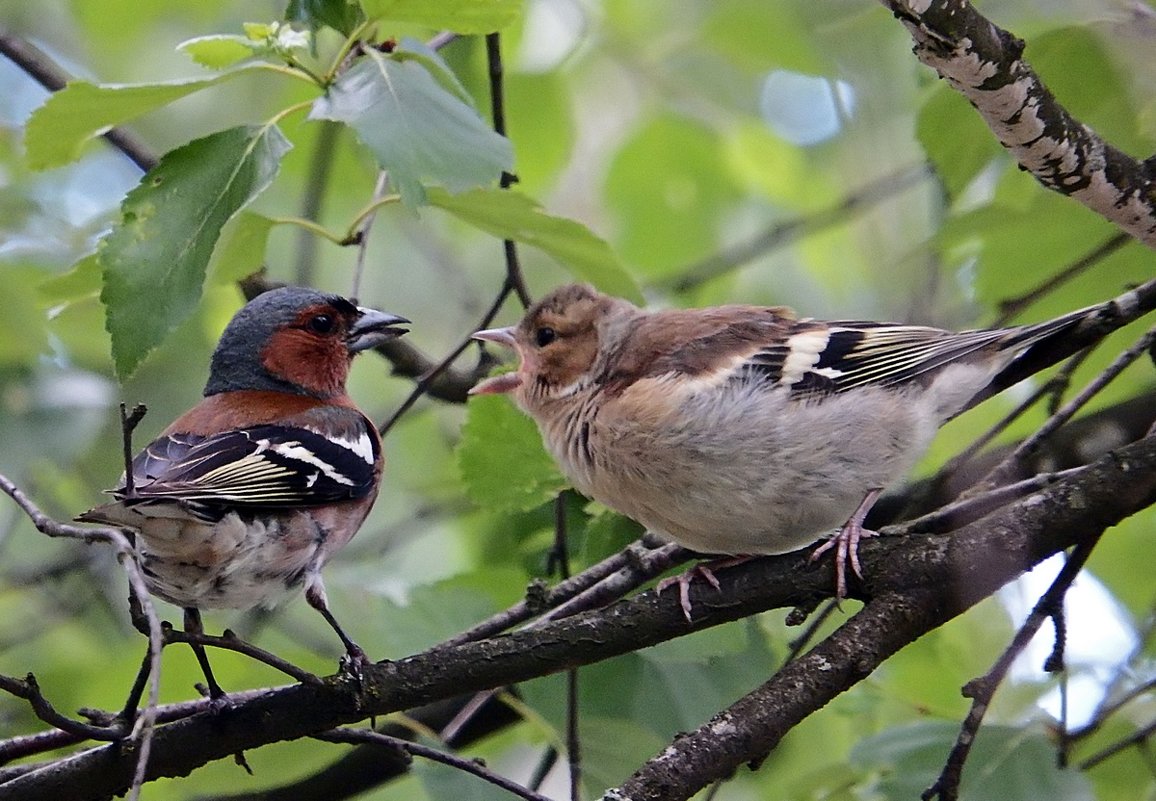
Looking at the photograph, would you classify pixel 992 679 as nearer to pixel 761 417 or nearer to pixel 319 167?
pixel 761 417

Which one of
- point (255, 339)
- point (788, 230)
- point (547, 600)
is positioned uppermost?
point (788, 230)

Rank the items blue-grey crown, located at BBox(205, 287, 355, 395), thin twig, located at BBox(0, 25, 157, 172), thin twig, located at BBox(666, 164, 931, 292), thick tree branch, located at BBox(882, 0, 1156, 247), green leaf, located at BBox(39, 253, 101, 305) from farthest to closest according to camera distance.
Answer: thin twig, located at BBox(666, 164, 931, 292) < blue-grey crown, located at BBox(205, 287, 355, 395) < thin twig, located at BBox(0, 25, 157, 172) < green leaf, located at BBox(39, 253, 101, 305) < thick tree branch, located at BBox(882, 0, 1156, 247)

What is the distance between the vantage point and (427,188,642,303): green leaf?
3.54 metres

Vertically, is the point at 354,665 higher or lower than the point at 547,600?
lower

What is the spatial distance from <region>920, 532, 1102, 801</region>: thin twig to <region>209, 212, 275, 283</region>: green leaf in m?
2.24

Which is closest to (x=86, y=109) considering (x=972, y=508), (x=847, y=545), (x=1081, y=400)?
(x=847, y=545)

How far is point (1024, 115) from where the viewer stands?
2.89m

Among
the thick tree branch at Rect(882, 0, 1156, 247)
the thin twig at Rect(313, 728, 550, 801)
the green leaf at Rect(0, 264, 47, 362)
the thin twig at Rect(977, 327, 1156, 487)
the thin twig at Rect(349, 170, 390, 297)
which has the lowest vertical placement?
the thin twig at Rect(313, 728, 550, 801)

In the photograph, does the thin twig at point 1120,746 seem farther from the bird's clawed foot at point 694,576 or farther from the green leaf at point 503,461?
the green leaf at point 503,461

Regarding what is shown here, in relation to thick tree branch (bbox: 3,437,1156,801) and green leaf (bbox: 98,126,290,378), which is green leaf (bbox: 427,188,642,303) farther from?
thick tree branch (bbox: 3,437,1156,801)

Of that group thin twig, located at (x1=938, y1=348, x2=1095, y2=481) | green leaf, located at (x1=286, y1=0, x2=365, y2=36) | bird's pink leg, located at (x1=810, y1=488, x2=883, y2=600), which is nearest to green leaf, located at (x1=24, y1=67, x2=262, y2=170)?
green leaf, located at (x1=286, y1=0, x2=365, y2=36)

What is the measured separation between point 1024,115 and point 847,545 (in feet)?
3.52

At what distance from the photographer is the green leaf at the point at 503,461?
4027 mm

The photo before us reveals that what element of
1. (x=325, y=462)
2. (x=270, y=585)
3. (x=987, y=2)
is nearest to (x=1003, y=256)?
(x=987, y=2)
